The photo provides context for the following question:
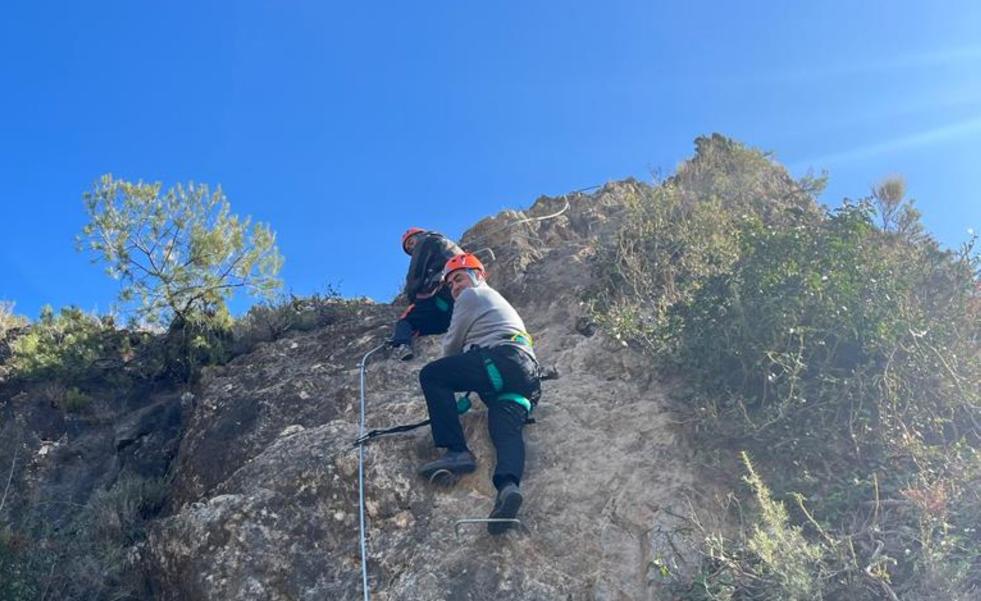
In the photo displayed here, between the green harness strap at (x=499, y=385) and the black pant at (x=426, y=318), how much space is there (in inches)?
79.2

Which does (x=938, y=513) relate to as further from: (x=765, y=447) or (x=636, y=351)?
(x=636, y=351)

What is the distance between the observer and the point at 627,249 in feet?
27.3

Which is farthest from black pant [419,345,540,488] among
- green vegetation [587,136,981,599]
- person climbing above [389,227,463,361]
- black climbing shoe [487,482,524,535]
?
person climbing above [389,227,463,361]

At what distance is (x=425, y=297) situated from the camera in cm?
796

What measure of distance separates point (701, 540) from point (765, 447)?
0.91m

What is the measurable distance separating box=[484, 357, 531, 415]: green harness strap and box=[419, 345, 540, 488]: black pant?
0.06ft

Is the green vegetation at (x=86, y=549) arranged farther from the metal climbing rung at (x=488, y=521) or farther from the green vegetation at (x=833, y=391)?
the green vegetation at (x=833, y=391)

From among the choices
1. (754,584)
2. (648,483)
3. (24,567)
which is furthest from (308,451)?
(754,584)

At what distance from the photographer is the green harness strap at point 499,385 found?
5.86 metres

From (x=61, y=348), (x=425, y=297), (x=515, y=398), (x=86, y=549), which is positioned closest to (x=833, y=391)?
(x=515, y=398)

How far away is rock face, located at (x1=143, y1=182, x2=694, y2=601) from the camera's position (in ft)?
17.2

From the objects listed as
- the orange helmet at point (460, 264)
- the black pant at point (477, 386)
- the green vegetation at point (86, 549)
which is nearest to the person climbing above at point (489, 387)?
the black pant at point (477, 386)

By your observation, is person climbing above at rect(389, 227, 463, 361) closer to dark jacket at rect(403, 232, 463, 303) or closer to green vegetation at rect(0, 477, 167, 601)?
dark jacket at rect(403, 232, 463, 303)

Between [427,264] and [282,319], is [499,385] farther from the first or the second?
[282,319]
